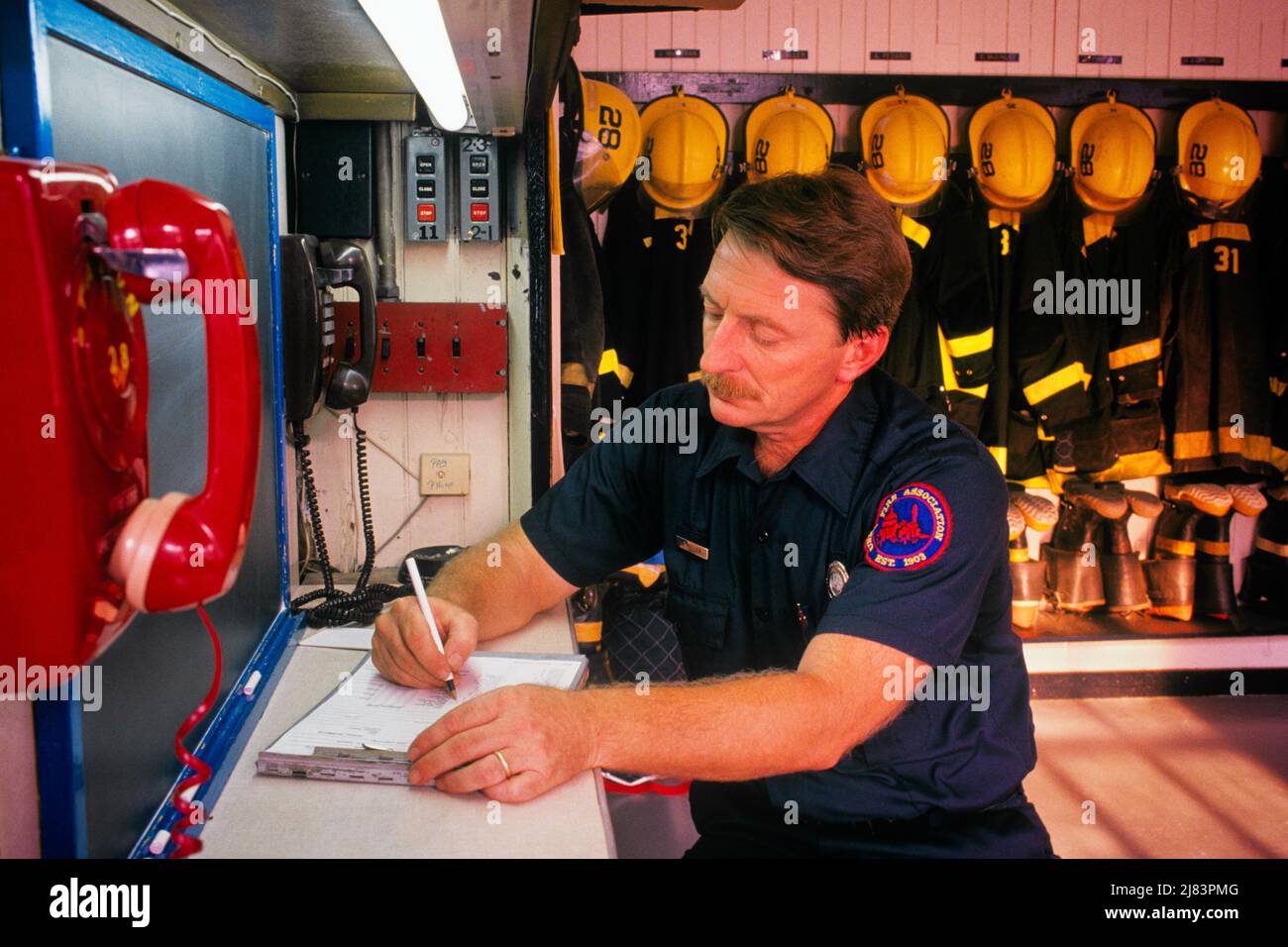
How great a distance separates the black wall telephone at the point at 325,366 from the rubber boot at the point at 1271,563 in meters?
3.55

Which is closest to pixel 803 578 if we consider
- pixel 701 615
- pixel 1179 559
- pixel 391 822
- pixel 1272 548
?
pixel 701 615

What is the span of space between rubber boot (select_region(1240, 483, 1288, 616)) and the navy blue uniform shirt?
10.0 ft

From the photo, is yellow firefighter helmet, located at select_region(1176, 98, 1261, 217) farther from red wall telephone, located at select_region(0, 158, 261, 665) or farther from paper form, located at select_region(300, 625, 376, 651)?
red wall telephone, located at select_region(0, 158, 261, 665)

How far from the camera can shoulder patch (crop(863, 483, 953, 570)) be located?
125 centimetres

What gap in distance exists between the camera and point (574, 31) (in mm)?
1950

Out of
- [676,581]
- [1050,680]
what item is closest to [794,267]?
[676,581]

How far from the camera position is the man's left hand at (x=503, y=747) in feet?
3.30

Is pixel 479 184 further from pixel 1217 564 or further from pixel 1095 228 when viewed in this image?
pixel 1217 564

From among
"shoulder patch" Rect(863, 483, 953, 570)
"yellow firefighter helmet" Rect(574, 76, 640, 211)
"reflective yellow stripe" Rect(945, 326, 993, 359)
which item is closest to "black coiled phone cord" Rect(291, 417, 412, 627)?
"shoulder patch" Rect(863, 483, 953, 570)

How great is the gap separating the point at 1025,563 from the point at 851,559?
8.44 ft

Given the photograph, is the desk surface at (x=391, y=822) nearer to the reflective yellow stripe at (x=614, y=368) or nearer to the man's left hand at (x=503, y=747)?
the man's left hand at (x=503, y=747)
